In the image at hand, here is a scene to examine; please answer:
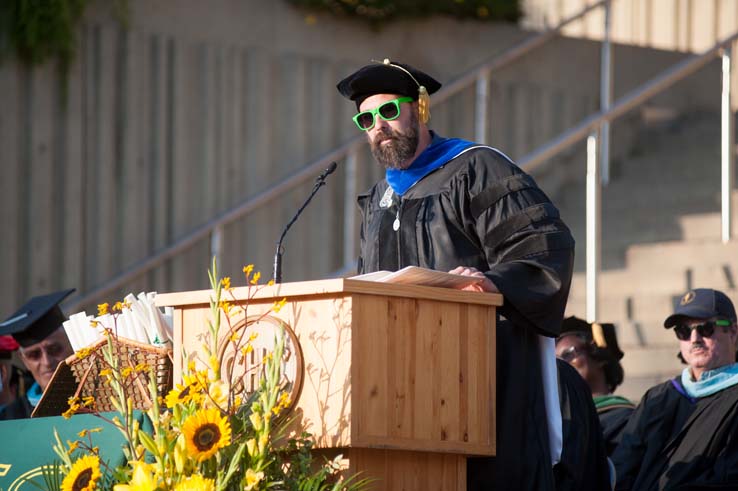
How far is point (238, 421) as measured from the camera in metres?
3.65

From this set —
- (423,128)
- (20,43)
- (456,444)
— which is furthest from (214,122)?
(456,444)

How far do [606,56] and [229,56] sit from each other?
2.46 m

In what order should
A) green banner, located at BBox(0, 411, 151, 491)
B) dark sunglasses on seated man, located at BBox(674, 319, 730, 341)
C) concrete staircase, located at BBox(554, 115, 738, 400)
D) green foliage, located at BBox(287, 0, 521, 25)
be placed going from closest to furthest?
1. green banner, located at BBox(0, 411, 151, 491)
2. dark sunglasses on seated man, located at BBox(674, 319, 730, 341)
3. concrete staircase, located at BBox(554, 115, 738, 400)
4. green foliage, located at BBox(287, 0, 521, 25)

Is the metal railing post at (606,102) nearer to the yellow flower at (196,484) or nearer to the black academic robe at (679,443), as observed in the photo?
the black academic robe at (679,443)

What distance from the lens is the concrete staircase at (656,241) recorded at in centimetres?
773

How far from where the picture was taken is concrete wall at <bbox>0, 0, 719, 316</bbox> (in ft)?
28.9

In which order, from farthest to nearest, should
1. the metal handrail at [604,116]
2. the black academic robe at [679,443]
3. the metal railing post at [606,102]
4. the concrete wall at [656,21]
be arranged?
the concrete wall at [656,21]
the metal railing post at [606,102]
the metal handrail at [604,116]
the black academic robe at [679,443]

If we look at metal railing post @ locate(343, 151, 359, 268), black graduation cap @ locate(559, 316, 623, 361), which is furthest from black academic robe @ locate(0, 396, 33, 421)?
black graduation cap @ locate(559, 316, 623, 361)

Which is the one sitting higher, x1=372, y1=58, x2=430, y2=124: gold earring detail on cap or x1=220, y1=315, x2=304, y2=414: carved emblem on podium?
x1=372, y1=58, x2=430, y2=124: gold earring detail on cap

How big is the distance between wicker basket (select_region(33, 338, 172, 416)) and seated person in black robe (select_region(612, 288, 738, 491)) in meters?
2.49

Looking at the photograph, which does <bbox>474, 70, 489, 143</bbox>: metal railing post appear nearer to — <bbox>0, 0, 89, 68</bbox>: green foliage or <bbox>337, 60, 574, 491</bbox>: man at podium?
<bbox>0, 0, 89, 68</bbox>: green foliage

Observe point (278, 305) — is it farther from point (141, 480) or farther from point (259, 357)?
point (141, 480)

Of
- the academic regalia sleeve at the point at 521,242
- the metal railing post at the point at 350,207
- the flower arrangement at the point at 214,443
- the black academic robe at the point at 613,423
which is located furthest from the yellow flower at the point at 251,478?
the metal railing post at the point at 350,207

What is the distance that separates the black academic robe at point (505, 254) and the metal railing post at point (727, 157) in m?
3.81
